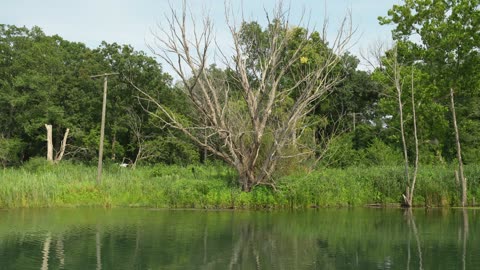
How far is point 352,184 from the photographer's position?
22484mm

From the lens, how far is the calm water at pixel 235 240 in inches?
417

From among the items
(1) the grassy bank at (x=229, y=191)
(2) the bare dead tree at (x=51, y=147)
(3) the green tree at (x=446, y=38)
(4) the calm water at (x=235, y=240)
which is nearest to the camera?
(4) the calm water at (x=235, y=240)

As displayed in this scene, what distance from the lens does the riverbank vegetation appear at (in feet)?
70.8

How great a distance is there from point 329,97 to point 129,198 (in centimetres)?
2201

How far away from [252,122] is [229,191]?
2940 millimetres

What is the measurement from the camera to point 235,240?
13.5 m

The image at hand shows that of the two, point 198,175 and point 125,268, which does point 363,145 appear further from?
point 125,268

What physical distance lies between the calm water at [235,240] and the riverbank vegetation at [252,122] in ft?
7.07

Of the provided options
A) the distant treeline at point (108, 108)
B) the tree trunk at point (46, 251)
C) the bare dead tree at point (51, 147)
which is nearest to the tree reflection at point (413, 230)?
the tree trunk at point (46, 251)

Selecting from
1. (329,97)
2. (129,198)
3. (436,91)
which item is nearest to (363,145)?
(329,97)

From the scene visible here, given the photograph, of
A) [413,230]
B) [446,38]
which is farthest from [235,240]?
[446,38]

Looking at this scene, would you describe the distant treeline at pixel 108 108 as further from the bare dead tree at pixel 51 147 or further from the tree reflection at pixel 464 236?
the tree reflection at pixel 464 236

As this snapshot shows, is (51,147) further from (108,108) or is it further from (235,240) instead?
(235,240)

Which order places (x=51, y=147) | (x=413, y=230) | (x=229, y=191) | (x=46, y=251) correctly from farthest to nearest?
(x=51, y=147) → (x=229, y=191) → (x=413, y=230) → (x=46, y=251)
